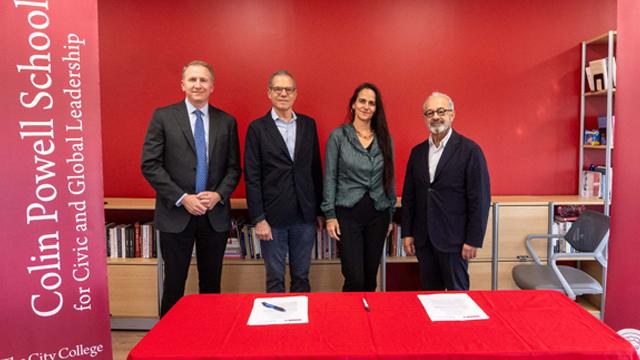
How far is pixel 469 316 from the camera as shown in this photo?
1.66 m

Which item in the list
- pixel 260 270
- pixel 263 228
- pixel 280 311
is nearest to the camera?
pixel 280 311

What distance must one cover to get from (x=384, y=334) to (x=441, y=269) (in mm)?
1298

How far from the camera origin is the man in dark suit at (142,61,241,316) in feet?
9.09

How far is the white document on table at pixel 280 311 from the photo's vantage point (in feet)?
5.35

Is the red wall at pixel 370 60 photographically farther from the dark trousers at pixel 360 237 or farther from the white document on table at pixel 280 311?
the white document on table at pixel 280 311

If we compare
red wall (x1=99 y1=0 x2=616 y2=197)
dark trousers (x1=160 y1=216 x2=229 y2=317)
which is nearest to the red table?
A: dark trousers (x1=160 y1=216 x2=229 y2=317)

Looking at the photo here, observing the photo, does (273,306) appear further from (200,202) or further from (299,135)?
(299,135)

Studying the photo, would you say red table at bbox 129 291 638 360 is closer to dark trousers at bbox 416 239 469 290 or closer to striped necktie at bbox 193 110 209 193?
dark trousers at bbox 416 239 469 290

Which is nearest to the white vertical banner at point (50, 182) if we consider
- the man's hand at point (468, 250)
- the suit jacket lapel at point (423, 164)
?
the suit jacket lapel at point (423, 164)

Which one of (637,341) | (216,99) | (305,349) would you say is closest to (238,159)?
(216,99)

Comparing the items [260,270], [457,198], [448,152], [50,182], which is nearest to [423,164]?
[448,152]

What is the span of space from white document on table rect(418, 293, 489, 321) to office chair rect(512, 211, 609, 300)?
132cm

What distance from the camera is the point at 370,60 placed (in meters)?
3.83

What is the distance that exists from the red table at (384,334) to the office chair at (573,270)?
115cm
